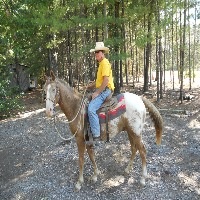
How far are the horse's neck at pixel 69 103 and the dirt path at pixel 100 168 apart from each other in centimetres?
194

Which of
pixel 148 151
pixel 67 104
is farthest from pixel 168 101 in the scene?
pixel 67 104

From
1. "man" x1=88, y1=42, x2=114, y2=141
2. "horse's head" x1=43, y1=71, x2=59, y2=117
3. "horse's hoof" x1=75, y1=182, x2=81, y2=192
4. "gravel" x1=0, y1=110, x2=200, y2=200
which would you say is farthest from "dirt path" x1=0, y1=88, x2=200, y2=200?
"horse's head" x1=43, y1=71, x2=59, y2=117

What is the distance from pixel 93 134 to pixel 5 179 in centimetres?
295

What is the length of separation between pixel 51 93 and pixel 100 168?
2987 mm

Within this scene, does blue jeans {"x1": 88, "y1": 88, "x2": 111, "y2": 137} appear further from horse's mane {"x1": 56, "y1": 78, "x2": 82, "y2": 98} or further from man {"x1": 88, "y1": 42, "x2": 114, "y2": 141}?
horse's mane {"x1": 56, "y1": 78, "x2": 82, "y2": 98}

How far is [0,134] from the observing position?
39.8ft

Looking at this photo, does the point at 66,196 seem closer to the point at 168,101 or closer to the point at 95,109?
the point at 95,109

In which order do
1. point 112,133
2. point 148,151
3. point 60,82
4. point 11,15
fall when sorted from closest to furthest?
point 60,82 < point 112,133 < point 148,151 < point 11,15

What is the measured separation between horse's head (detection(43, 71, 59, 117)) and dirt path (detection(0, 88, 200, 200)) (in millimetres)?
2249

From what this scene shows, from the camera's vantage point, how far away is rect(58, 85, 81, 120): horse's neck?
7.24m

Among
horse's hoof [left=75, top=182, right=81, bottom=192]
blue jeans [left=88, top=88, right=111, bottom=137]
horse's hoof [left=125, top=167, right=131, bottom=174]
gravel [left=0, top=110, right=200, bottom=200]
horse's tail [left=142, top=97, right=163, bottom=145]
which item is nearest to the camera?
blue jeans [left=88, top=88, right=111, bottom=137]

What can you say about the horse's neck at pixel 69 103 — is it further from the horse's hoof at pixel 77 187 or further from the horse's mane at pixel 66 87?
the horse's hoof at pixel 77 187

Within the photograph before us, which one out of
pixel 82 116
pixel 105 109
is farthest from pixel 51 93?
pixel 105 109

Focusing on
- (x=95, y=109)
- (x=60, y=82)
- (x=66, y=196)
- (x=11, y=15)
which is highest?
(x=11, y=15)
